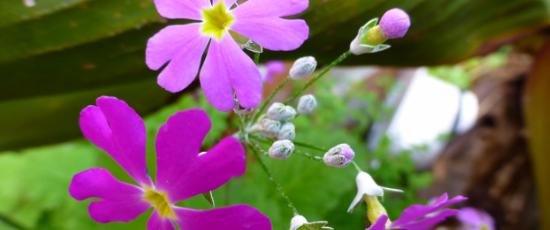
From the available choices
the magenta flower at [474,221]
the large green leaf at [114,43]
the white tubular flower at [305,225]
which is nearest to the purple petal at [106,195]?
the white tubular flower at [305,225]

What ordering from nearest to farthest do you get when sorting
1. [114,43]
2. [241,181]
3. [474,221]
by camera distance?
[114,43], [241,181], [474,221]

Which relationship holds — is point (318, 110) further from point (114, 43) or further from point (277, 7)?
point (277, 7)

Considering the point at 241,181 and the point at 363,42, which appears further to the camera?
the point at 241,181

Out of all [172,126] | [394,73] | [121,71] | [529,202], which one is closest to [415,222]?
[172,126]

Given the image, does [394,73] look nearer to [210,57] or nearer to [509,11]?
[509,11]

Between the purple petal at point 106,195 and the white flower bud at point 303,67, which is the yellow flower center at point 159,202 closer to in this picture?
the purple petal at point 106,195

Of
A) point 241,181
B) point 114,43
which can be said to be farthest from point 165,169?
point 241,181

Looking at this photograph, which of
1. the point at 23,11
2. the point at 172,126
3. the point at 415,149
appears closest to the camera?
the point at 172,126
